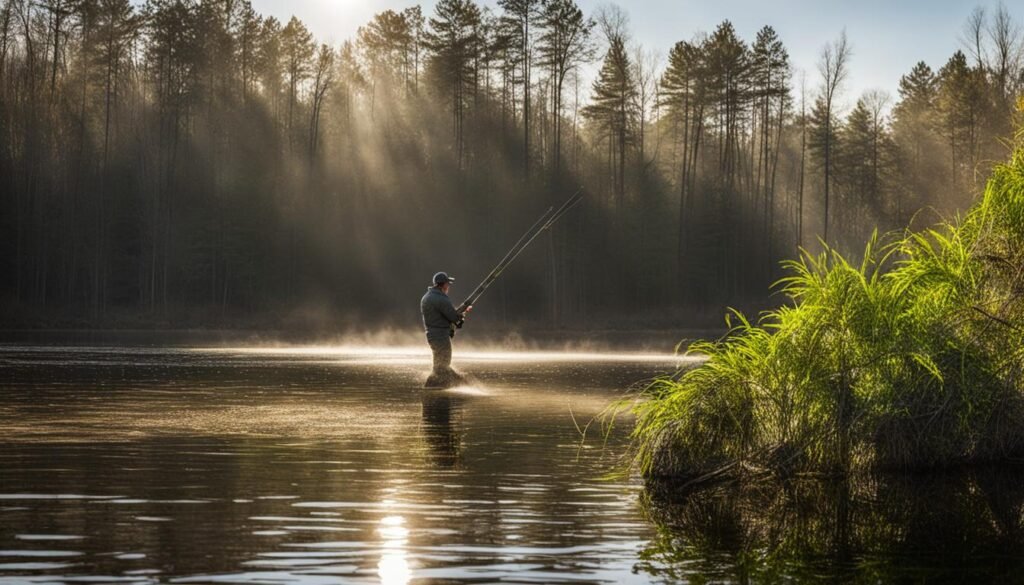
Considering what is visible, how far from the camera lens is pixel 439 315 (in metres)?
23.6

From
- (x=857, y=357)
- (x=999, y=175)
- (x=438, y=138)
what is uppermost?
(x=438, y=138)

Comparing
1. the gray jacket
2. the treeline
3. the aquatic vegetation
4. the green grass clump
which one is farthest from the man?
the treeline

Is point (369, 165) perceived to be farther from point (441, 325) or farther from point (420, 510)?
point (420, 510)

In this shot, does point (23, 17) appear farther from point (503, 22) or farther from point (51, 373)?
point (51, 373)

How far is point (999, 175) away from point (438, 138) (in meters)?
68.5

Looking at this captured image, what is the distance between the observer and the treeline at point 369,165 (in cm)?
7162

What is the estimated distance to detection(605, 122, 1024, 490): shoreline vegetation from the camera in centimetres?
1251

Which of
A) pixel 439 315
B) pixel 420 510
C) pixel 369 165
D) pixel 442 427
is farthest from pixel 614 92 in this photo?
pixel 420 510

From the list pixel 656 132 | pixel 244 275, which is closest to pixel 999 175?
pixel 244 275

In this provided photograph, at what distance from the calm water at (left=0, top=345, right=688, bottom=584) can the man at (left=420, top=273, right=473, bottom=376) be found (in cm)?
71

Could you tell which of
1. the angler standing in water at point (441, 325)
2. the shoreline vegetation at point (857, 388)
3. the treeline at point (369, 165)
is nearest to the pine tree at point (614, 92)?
the treeline at point (369, 165)

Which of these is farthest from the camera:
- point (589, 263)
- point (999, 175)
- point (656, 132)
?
point (656, 132)

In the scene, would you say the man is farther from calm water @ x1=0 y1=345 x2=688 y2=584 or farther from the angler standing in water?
calm water @ x1=0 y1=345 x2=688 y2=584

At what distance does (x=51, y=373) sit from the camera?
2738cm
